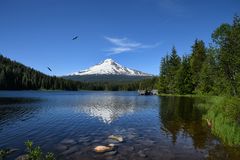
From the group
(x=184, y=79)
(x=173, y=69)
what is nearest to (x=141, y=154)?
(x=184, y=79)

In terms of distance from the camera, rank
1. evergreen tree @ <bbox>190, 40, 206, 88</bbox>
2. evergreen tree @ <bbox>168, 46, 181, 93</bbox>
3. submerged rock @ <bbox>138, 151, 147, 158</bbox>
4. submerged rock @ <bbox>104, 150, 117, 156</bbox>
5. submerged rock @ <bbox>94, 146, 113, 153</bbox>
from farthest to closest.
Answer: evergreen tree @ <bbox>168, 46, 181, 93</bbox>
evergreen tree @ <bbox>190, 40, 206, 88</bbox>
submerged rock @ <bbox>94, 146, 113, 153</bbox>
submerged rock @ <bbox>138, 151, 147, 158</bbox>
submerged rock @ <bbox>104, 150, 117, 156</bbox>

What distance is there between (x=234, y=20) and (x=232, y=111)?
30896mm

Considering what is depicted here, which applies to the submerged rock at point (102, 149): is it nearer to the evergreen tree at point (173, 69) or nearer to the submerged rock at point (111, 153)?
the submerged rock at point (111, 153)

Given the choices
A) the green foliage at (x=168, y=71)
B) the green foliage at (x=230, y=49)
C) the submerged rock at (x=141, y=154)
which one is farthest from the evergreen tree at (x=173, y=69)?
the submerged rock at (x=141, y=154)

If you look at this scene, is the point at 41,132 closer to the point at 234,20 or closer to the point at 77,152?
the point at 77,152

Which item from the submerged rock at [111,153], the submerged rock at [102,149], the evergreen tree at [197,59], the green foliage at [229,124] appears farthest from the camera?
the evergreen tree at [197,59]

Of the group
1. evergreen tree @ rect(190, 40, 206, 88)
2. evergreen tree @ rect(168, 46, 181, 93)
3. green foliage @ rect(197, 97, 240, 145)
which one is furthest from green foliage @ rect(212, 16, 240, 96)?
evergreen tree @ rect(168, 46, 181, 93)

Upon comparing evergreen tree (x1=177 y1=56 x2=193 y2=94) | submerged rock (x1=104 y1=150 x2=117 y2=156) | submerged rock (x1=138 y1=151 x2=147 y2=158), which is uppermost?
evergreen tree (x1=177 y1=56 x2=193 y2=94)

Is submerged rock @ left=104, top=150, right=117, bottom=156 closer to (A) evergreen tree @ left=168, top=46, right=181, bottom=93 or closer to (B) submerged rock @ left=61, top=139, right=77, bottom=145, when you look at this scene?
(B) submerged rock @ left=61, top=139, right=77, bottom=145

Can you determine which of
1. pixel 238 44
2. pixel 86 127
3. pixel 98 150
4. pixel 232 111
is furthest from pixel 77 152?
pixel 238 44

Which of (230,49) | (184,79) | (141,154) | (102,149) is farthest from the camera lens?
(184,79)

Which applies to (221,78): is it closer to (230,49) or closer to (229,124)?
(230,49)

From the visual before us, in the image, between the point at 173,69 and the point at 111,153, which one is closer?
the point at 111,153

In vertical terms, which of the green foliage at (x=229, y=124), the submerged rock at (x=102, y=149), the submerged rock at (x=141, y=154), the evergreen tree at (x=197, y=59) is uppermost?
the evergreen tree at (x=197, y=59)
